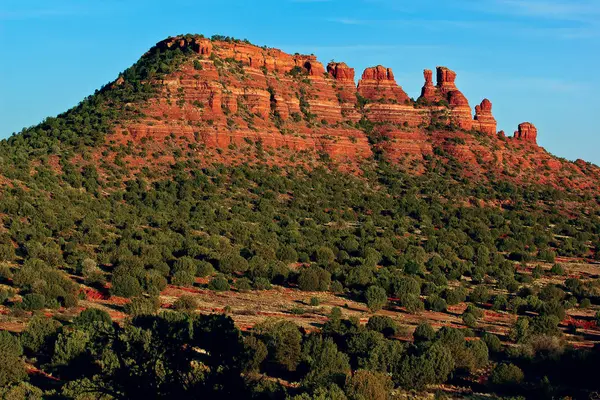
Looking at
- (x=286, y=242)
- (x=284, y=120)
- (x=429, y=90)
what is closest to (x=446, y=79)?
(x=429, y=90)

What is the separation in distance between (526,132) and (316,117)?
28.5 meters

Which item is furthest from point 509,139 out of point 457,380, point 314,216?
point 457,380

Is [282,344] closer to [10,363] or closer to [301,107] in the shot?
[10,363]

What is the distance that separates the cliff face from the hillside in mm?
272

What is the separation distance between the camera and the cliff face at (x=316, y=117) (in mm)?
89438

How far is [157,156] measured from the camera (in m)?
84.4

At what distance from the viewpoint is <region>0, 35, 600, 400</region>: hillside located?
3069 cm

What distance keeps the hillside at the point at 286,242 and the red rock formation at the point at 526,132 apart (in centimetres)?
34

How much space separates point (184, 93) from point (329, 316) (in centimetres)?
5081

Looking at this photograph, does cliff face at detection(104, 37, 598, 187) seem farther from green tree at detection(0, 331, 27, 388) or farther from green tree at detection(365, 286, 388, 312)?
green tree at detection(0, 331, 27, 388)

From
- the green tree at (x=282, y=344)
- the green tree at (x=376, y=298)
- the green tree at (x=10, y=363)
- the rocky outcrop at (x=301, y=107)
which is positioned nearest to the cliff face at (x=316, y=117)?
the rocky outcrop at (x=301, y=107)

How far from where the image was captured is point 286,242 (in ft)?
228

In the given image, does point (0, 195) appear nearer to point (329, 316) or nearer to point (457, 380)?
Answer: point (329, 316)

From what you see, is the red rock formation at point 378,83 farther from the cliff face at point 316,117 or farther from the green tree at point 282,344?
the green tree at point 282,344
